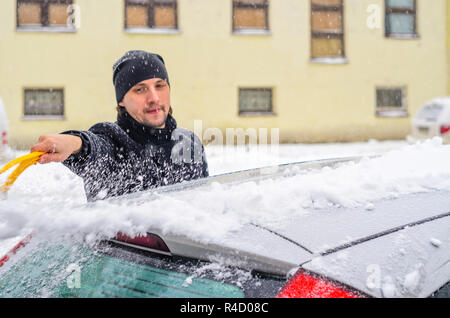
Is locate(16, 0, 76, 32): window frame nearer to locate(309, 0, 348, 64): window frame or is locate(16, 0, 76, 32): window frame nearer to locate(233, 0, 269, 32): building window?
locate(233, 0, 269, 32): building window

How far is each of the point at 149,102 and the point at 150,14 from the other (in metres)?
11.7

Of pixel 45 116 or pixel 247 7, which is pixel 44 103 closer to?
pixel 45 116

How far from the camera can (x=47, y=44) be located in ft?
43.0

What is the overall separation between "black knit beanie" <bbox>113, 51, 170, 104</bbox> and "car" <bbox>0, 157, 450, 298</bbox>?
64.3 inches

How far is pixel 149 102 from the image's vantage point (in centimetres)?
269

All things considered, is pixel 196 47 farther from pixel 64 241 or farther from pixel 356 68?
pixel 64 241

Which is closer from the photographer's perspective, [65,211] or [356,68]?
[65,211]

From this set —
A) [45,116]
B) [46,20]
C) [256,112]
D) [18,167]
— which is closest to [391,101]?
[256,112]

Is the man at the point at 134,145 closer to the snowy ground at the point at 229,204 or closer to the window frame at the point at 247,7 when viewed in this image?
the snowy ground at the point at 229,204

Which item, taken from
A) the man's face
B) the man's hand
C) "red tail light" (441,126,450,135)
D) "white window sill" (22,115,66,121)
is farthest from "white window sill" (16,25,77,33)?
the man's hand

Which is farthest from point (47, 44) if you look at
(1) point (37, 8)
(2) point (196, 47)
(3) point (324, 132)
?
(3) point (324, 132)
